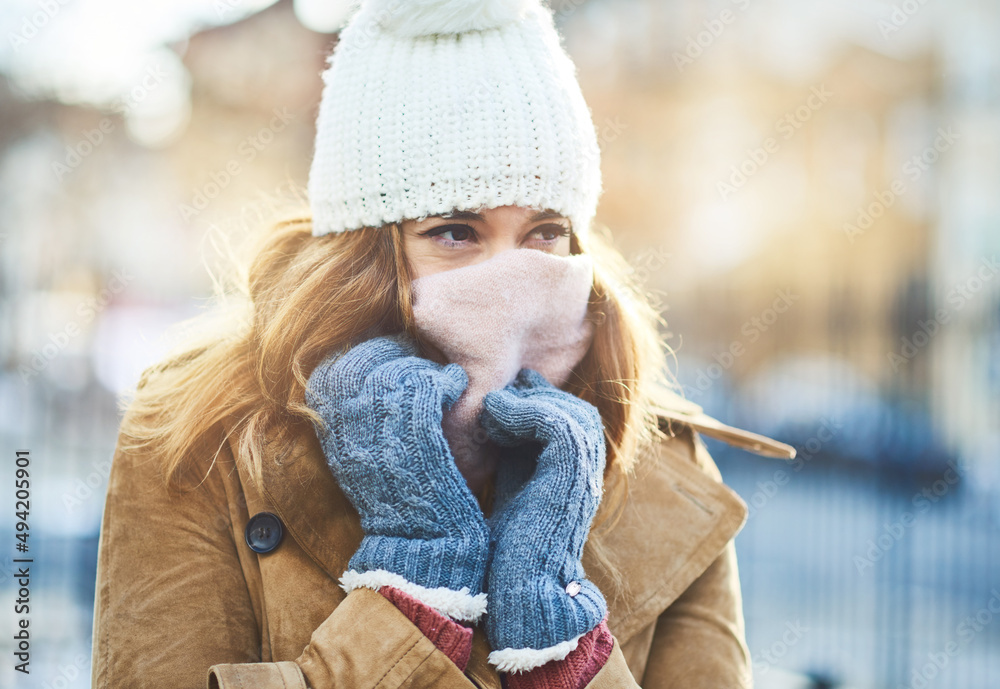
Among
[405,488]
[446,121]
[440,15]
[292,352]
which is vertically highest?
[440,15]

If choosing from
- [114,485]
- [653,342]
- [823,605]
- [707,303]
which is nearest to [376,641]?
[114,485]

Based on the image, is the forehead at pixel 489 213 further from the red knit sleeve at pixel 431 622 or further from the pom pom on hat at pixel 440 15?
the red knit sleeve at pixel 431 622

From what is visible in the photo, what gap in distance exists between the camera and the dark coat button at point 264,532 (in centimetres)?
143

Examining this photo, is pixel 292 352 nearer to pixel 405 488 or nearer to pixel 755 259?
pixel 405 488

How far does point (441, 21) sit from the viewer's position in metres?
1.60

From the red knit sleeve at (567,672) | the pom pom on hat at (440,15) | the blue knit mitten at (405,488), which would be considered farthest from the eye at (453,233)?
the red knit sleeve at (567,672)

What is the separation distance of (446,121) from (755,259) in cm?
1039

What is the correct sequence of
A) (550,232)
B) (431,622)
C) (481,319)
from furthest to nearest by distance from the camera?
(550,232)
(481,319)
(431,622)

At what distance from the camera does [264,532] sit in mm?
1444

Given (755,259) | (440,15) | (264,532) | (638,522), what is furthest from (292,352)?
(755,259)

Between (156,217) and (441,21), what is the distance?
273 inches

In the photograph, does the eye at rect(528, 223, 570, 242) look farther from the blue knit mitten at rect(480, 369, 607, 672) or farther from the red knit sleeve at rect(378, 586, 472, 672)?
the red knit sleeve at rect(378, 586, 472, 672)

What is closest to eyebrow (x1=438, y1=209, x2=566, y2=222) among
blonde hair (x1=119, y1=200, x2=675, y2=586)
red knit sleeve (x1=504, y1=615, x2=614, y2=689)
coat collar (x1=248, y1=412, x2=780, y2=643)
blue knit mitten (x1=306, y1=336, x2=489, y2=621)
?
blonde hair (x1=119, y1=200, x2=675, y2=586)

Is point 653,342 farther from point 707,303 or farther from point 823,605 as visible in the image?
point 707,303
